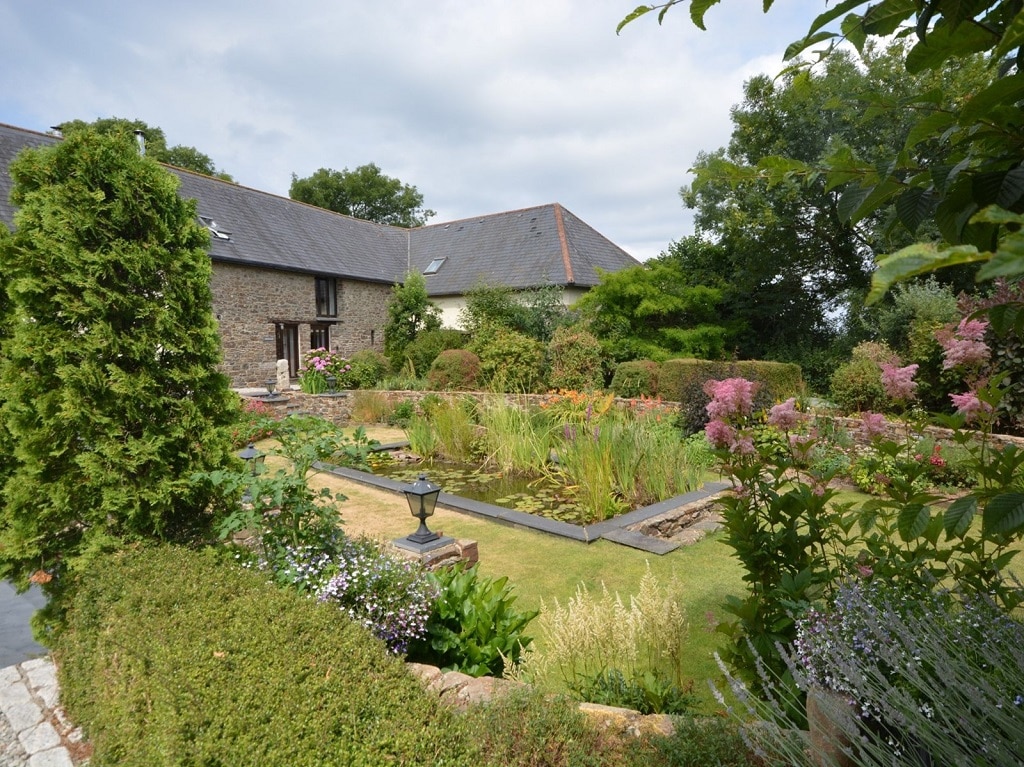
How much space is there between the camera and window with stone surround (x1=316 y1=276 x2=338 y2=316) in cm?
2062

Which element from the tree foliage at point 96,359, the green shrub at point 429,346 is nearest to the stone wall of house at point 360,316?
the green shrub at point 429,346

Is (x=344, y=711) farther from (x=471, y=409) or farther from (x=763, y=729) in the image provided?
(x=471, y=409)

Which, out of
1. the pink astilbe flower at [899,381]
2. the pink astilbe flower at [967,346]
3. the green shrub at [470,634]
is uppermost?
the pink astilbe flower at [967,346]

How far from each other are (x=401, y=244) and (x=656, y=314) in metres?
14.3

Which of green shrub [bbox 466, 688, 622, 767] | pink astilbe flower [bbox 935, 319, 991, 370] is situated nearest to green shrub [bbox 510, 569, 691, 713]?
green shrub [bbox 466, 688, 622, 767]

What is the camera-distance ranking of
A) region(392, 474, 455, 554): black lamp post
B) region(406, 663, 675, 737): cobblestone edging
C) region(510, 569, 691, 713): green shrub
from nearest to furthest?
region(406, 663, 675, 737): cobblestone edging → region(510, 569, 691, 713): green shrub → region(392, 474, 455, 554): black lamp post

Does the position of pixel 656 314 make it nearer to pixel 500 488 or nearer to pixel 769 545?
pixel 500 488

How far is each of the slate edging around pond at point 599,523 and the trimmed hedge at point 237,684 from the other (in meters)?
2.14

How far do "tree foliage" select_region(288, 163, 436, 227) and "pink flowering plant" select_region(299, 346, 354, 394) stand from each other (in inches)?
975

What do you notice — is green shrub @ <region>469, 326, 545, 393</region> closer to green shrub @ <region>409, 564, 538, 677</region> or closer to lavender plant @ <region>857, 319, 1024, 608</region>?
green shrub @ <region>409, 564, 538, 677</region>

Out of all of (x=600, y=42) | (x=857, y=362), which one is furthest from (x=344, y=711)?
(x=857, y=362)

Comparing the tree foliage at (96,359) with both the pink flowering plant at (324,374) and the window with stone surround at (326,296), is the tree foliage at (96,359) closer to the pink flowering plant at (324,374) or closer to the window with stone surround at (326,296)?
the pink flowering plant at (324,374)

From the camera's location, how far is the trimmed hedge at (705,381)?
375 inches

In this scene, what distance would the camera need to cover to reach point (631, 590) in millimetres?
4383
